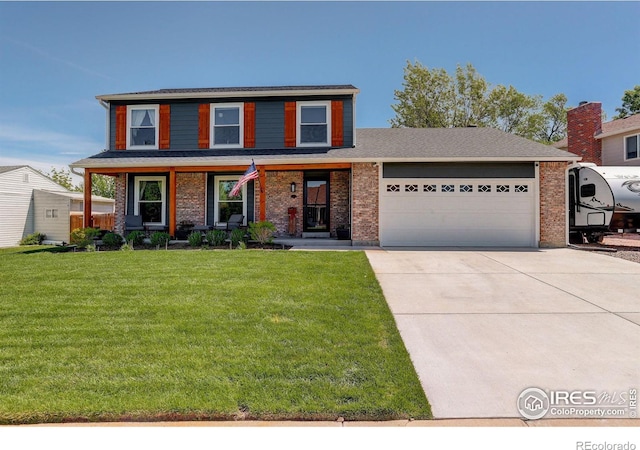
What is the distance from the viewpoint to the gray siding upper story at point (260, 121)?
1257 cm

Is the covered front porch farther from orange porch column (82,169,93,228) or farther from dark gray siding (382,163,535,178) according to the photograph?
dark gray siding (382,163,535,178)

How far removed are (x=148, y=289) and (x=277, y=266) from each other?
2.59m

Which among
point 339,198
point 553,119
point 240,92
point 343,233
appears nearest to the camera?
point 343,233

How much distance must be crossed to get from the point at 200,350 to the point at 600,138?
21.8 m

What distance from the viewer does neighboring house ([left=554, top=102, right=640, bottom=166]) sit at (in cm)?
1622

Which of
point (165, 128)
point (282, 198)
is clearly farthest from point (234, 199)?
point (165, 128)

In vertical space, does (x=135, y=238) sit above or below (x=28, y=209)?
below

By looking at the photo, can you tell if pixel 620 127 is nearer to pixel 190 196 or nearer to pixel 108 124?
pixel 190 196

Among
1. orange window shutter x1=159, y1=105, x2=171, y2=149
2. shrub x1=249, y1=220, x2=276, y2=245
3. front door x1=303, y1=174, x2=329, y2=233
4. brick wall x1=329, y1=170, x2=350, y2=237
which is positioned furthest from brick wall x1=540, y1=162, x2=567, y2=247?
orange window shutter x1=159, y1=105, x2=171, y2=149

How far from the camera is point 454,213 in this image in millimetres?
11492

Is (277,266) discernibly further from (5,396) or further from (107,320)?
(5,396)

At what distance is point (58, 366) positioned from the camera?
305 cm

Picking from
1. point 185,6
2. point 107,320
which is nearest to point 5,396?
point 107,320

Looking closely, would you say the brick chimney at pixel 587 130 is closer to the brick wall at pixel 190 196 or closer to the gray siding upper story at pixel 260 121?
the gray siding upper story at pixel 260 121
